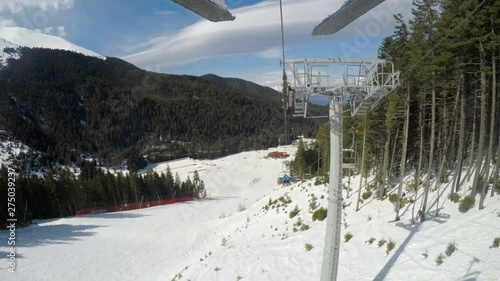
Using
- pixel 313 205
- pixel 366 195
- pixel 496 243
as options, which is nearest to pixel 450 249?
pixel 496 243

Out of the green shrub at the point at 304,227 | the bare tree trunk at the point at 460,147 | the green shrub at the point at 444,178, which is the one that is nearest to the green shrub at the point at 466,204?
the bare tree trunk at the point at 460,147

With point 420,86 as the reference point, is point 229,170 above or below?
below

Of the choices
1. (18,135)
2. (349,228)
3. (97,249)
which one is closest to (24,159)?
(18,135)

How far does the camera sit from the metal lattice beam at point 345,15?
5227 millimetres

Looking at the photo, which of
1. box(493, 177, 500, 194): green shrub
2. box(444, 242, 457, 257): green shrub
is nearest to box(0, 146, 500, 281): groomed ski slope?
box(444, 242, 457, 257): green shrub

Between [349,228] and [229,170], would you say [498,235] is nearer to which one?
[349,228]

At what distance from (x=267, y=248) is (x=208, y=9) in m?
17.3

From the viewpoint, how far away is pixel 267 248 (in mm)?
19516

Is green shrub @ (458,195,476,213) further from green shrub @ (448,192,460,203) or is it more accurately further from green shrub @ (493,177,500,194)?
green shrub @ (448,192,460,203)

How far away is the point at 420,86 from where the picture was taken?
20062 millimetres

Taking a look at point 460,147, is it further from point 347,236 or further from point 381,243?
point 347,236

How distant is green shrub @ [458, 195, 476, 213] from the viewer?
15.9 metres

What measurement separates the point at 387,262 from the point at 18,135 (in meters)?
210

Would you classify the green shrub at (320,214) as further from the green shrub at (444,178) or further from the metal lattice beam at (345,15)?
the metal lattice beam at (345,15)
